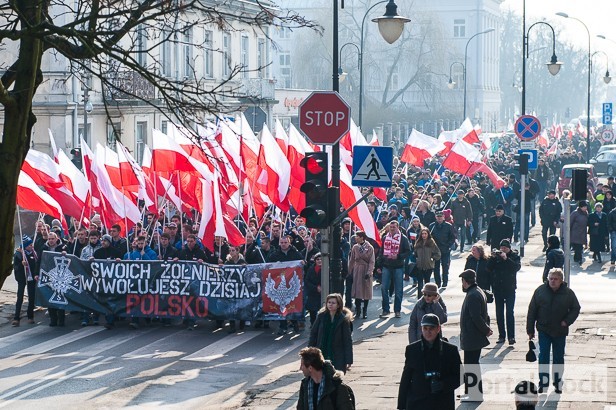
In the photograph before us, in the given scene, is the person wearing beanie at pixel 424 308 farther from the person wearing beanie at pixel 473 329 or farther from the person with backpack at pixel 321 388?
the person with backpack at pixel 321 388

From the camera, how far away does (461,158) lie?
3066 cm

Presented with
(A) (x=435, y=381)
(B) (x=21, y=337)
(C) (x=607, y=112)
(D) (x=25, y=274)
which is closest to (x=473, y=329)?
(A) (x=435, y=381)

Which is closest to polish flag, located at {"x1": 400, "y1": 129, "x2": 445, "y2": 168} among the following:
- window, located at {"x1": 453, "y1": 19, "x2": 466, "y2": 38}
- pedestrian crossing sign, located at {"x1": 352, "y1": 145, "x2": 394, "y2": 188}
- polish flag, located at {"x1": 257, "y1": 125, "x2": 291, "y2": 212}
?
polish flag, located at {"x1": 257, "y1": 125, "x2": 291, "y2": 212}

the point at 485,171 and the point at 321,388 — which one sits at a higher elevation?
the point at 485,171

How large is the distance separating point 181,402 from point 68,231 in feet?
34.5

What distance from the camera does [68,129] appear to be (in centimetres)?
3941

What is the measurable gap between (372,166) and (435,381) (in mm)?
5666

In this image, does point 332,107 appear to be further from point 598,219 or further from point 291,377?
point 598,219

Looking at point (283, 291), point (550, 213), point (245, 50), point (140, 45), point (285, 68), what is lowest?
point (283, 291)

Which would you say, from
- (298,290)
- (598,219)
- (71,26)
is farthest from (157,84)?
(598,219)

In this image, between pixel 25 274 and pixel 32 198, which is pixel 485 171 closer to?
pixel 32 198

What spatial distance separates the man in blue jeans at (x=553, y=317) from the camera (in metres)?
13.5

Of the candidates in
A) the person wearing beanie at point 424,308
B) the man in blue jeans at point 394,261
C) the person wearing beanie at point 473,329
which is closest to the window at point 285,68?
the man in blue jeans at point 394,261

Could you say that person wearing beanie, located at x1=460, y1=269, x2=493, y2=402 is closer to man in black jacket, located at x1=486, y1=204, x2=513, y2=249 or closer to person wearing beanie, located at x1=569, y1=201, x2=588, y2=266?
man in black jacket, located at x1=486, y1=204, x2=513, y2=249
